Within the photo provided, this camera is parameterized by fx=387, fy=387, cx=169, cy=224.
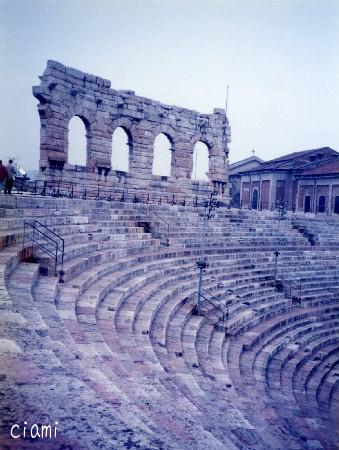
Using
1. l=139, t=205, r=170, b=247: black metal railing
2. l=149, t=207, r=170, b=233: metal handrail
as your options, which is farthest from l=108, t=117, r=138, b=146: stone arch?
l=139, t=205, r=170, b=247: black metal railing

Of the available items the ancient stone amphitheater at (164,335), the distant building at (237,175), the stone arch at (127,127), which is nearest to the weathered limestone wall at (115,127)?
the stone arch at (127,127)

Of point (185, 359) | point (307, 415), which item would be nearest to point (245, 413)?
point (185, 359)

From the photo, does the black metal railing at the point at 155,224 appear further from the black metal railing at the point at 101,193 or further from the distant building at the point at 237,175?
the distant building at the point at 237,175

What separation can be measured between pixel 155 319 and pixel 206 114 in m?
19.3

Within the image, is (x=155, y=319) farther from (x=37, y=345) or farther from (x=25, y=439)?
(x=25, y=439)

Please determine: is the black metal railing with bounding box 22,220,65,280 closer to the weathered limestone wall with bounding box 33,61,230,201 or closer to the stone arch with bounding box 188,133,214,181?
the weathered limestone wall with bounding box 33,61,230,201

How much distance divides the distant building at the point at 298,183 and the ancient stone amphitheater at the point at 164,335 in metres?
18.1

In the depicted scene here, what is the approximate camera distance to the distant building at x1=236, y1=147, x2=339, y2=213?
121ft

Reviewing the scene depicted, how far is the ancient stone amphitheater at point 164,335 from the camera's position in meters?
3.16

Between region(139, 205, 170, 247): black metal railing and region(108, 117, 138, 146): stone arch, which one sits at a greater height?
region(108, 117, 138, 146): stone arch

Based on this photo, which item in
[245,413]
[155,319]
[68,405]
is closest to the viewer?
[68,405]

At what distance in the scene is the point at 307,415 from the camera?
8117 millimetres

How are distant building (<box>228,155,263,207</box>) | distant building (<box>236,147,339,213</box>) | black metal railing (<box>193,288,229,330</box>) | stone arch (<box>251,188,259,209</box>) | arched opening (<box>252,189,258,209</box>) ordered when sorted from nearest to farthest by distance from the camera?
1. black metal railing (<box>193,288,229,330</box>)
2. distant building (<box>236,147,339,213</box>)
3. stone arch (<box>251,188,259,209</box>)
4. arched opening (<box>252,189,258,209</box>)
5. distant building (<box>228,155,263,207</box>)

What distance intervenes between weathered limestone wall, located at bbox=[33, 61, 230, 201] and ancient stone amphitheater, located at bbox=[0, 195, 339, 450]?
4.68 m
